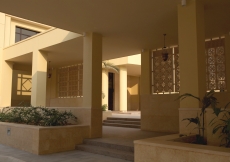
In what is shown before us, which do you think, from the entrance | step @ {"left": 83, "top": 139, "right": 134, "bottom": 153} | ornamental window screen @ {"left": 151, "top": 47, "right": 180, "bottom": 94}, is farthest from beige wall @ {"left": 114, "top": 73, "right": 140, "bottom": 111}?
step @ {"left": 83, "top": 139, "right": 134, "bottom": 153}

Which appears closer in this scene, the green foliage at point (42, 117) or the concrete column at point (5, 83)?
the green foliage at point (42, 117)

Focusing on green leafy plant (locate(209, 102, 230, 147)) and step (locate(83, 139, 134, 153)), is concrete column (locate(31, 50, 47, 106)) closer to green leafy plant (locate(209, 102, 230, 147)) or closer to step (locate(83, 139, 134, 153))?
step (locate(83, 139, 134, 153))

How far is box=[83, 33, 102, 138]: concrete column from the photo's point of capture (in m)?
8.12

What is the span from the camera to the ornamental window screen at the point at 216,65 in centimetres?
850

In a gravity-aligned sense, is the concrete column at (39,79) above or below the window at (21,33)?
below

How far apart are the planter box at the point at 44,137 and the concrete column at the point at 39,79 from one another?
3.10 meters

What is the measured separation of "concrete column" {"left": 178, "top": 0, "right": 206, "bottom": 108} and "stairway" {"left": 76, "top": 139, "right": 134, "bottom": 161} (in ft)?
6.09

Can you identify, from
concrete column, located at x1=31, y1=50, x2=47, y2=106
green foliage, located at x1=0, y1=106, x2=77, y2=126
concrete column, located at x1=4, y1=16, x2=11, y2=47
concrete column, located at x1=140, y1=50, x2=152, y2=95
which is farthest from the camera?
concrete column, located at x1=4, y1=16, x2=11, y2=47

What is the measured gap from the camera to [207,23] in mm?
7406

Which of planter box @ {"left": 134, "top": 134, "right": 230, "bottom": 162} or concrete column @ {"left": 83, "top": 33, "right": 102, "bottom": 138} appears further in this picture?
concrete column @ {"left": 83, "top": 33, "right": 102, "bottom": 138}

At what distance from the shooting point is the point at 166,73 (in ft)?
33.2

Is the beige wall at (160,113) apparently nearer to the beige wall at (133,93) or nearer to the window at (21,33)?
the window at (21,33)

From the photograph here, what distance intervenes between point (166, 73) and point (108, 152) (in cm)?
480

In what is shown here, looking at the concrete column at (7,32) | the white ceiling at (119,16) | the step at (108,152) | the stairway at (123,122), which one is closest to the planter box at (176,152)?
the step at (108,152)
